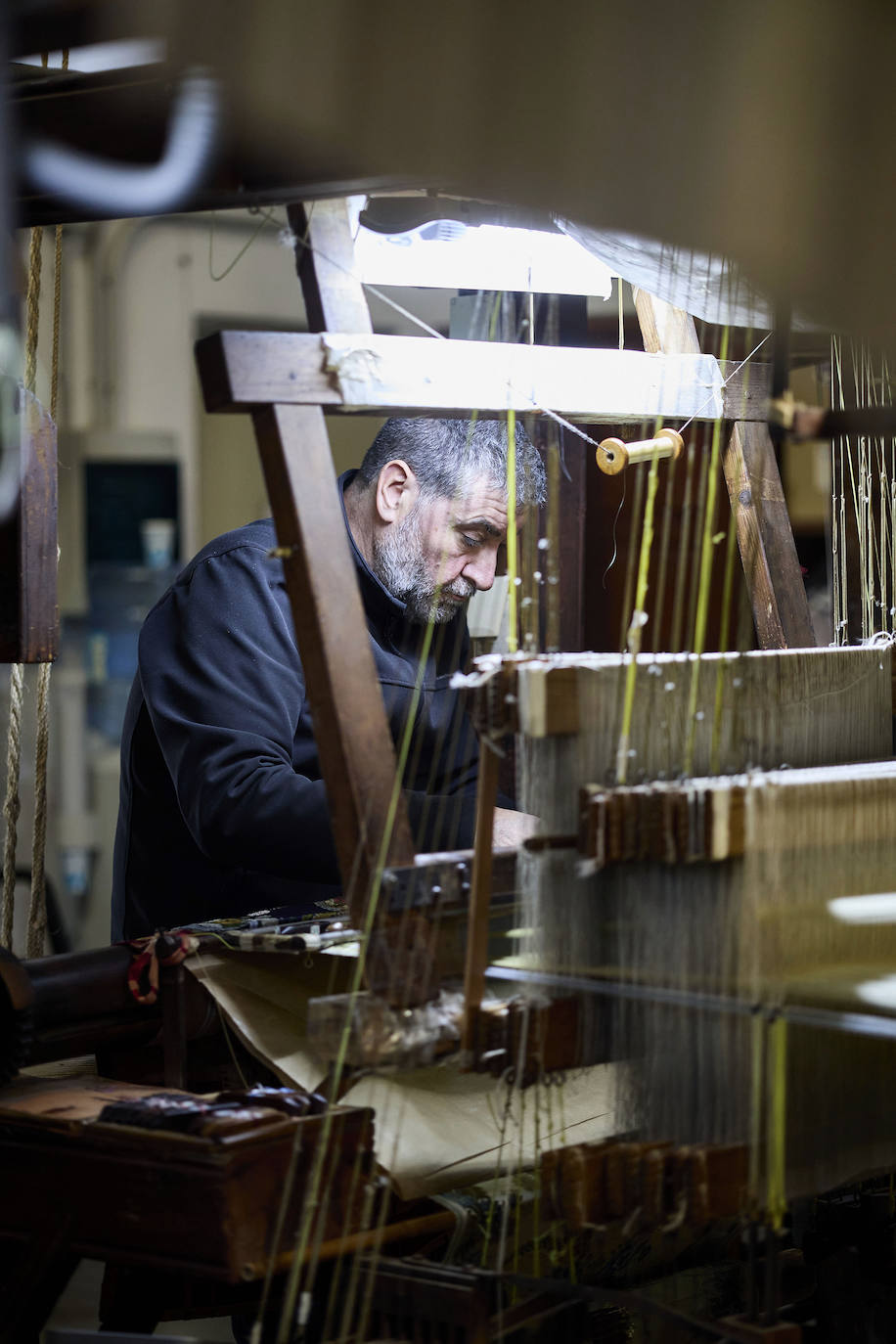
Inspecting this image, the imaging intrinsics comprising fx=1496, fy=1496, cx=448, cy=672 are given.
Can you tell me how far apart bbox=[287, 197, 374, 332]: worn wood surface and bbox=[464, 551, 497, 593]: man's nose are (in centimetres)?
124

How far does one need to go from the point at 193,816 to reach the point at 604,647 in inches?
47.2

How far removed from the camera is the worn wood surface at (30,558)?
1888 mm

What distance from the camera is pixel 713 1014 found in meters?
1.52

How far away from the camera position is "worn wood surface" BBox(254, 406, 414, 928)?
1607mm

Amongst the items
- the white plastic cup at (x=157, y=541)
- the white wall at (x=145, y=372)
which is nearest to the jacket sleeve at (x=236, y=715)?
the white wall at (x=145, y=372)

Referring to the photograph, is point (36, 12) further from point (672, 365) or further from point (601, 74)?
point (672, 365)

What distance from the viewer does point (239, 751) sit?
251cm

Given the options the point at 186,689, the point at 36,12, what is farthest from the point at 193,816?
the point at 36,12

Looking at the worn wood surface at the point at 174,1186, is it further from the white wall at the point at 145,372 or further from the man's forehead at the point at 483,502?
the white wall at the point at 145,372

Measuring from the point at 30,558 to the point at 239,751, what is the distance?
2.28 feet

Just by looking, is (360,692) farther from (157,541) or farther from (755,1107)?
(157,541)

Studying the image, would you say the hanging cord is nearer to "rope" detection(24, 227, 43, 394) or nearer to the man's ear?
"rope" detection(24, 227, 43, 394)

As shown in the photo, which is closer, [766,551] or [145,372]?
[766,551]

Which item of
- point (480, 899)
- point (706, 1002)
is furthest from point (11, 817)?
point (706, 1002)
